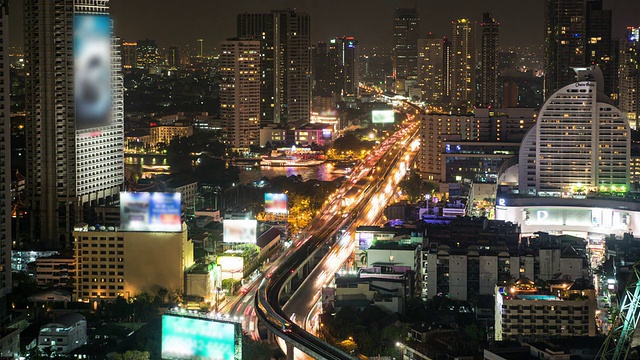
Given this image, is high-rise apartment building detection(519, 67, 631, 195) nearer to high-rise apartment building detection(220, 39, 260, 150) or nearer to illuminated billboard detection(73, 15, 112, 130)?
illuminated billboard detection(73, 15, 112, 130)

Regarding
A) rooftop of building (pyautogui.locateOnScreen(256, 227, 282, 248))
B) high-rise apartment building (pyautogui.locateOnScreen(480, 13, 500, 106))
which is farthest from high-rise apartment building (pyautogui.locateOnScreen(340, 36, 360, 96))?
rooftop of building (pyautogui.locateOnScreen(256, 227, 282, 248))

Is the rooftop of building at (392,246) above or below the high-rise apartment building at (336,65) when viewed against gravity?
below

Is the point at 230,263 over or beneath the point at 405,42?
beneath

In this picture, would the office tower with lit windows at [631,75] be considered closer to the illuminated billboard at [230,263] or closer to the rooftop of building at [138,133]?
the rooftop of building at [138,133]

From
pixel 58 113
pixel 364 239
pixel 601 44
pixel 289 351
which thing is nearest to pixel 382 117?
pixel 601 44

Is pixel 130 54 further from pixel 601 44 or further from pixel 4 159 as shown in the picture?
pixel 4 159

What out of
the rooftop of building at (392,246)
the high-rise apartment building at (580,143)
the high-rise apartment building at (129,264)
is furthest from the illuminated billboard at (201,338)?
the high-rise apartment building at (580,143)

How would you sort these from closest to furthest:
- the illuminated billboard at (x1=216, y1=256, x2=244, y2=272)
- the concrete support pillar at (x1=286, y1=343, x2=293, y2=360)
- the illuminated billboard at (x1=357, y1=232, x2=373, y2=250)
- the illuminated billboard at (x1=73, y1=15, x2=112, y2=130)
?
1. the concrete support pillar at (x1=286, y1=343, x2=293, y2=360)
2. the illuminated billboard at (x1=216, y1=256, x2=244, y2=272)
3. the illuminated billboard at (x1=357, y1=232, x2=373, y2=250)
4. the illuminated billboard at (x1=73, y1=15, x2=112, y2=130)
